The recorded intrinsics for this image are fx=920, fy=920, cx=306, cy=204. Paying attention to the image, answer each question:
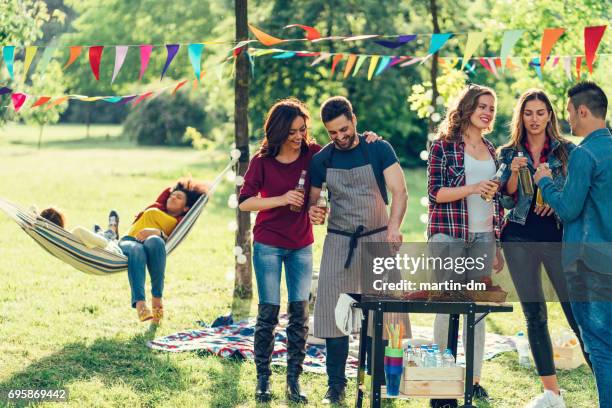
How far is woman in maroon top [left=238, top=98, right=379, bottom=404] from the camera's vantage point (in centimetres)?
479

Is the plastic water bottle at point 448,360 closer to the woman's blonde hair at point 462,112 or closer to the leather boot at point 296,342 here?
the leather boot at point 296,342

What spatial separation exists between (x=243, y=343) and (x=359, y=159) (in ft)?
5.91

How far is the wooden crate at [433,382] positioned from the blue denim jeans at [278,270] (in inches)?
33.7

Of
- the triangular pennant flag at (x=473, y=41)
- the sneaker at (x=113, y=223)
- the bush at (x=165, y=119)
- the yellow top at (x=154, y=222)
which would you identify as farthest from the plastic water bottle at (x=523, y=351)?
the bush at (x=165, y=119)

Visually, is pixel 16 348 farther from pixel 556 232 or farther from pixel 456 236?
pixel 556 232

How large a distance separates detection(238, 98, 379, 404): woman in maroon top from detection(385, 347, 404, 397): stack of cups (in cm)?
67

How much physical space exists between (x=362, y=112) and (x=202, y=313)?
11650mm

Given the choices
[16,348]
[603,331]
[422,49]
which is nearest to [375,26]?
[422,49]

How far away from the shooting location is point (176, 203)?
6.83m

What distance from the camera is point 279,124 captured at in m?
4.74

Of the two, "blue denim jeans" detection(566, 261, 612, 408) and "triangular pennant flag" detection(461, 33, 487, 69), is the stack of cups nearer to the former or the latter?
"blue denim jeans" detection(566, 261, 612, 408)

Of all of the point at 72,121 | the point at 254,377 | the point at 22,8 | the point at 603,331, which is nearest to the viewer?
the point at 603,331

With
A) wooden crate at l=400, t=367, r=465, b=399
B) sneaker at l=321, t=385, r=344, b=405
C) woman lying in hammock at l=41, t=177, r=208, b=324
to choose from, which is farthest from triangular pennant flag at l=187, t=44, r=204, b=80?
wooden crate at l=400, t=367, r=465, b=399

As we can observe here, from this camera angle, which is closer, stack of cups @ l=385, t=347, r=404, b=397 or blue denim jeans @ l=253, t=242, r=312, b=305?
stack of cups @ l=385, t=347, r=404, b=397
